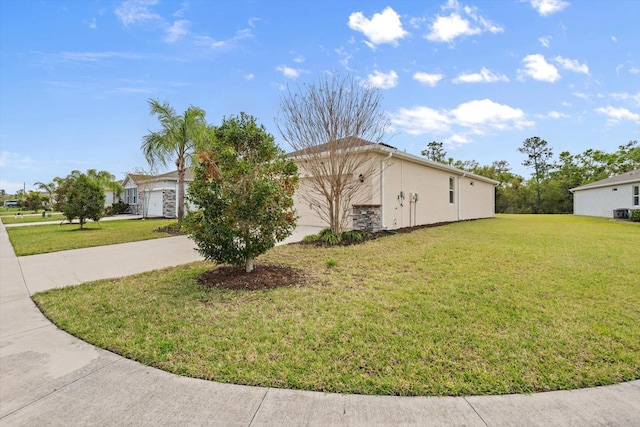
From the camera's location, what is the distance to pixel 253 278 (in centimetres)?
522

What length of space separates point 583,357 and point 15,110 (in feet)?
67.2

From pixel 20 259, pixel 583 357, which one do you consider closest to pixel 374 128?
pixel 583 357

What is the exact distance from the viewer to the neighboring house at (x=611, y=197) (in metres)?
20.6

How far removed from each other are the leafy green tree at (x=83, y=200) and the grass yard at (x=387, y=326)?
11373 mm

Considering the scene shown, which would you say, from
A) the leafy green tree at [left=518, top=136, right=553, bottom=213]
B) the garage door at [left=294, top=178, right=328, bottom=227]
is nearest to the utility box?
the leafy green tree at [left=518, top=136, right=553, bottom=213]

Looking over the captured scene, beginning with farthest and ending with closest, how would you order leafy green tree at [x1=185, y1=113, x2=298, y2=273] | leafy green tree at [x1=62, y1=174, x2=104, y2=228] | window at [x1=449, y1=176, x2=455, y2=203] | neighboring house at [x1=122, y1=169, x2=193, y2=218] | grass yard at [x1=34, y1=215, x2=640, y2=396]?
neighboring house at [x1=122, y1=169, x2=193, y2=218] < window at [x1=449, y1=176, x2=455, y2=203] < leafy green tree at [x1=62, y1=174, x2=104, y2=228] < leafy green tree at [x1=185, y1=113, x2=298, y2=273] < grass yard at [x1=34, y1=215, x2=640, y2=396]

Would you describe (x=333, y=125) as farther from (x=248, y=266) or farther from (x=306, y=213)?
(x=306, y=213)

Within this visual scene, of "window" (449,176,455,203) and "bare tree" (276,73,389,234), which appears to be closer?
"bare tree" (276,73,389,234)

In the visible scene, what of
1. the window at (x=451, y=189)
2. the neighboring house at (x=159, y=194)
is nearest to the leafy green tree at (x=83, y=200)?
the neighboring house at (x=159, y=194)

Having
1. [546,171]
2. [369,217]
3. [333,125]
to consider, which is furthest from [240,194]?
[546,171]

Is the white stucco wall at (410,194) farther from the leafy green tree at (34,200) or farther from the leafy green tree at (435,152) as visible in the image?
the leafy green tree at (34,200)

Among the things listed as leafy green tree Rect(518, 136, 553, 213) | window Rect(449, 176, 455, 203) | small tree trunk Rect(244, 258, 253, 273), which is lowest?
small tree trunk Rect(244, 258, 253, 273)

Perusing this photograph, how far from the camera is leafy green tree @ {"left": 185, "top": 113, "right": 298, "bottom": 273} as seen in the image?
4723 millimetres

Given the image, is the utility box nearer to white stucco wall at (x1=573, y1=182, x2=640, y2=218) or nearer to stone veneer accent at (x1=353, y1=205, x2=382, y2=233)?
white stucco wall at (x1=573, y1=182, x2=640, y2=218)
